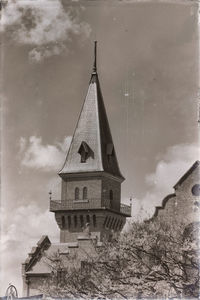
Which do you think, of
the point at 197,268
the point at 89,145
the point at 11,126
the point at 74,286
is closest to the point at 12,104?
the point at 11,126

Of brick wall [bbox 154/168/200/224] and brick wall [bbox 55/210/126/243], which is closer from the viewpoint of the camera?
brick wall [bbox 154/168/200/224]

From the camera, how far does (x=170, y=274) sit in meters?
26.5

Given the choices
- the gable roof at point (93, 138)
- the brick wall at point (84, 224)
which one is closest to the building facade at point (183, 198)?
the brick wall at point (84, 224)

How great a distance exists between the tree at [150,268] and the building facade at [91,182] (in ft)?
134

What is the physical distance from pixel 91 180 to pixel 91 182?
0.80 feet

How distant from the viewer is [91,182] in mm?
77438

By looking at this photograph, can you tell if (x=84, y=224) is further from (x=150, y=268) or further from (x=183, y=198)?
(x=150, y=268)

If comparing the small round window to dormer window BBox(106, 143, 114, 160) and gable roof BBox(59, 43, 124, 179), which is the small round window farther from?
dormer window BBox(106, 143, 114, 160)

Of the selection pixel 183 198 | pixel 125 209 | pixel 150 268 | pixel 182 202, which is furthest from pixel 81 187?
pixel 150 268

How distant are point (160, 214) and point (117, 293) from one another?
1510 cm

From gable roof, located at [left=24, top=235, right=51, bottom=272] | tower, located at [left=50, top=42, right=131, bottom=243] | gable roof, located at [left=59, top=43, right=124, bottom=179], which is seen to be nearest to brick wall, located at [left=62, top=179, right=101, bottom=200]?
tower, located at [left=50, top=42, right=131, bottom=243]

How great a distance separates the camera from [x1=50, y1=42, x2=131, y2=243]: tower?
75438mm

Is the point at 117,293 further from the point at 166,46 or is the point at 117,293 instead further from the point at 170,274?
the point at 166,46

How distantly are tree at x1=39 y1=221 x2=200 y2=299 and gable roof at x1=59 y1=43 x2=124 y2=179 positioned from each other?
1828 inches
